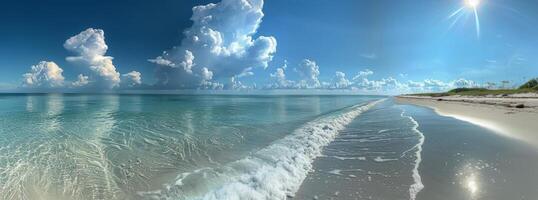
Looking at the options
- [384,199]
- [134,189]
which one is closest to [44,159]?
[134,189]

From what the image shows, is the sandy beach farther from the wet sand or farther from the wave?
the wave

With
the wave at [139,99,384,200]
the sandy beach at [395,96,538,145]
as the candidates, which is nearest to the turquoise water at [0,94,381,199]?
the wave at [139,99,384,200]

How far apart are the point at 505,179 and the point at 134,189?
8167 millimetres

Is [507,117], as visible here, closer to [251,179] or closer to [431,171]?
[431,171]

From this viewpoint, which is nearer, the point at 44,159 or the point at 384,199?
the point at 384,199

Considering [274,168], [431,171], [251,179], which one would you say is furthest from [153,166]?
[431,171]

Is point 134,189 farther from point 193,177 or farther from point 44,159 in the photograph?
point 44,159

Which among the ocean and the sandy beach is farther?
the sandy beach

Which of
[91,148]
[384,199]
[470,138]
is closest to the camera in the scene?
[384,199]

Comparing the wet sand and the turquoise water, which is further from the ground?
the wet sand

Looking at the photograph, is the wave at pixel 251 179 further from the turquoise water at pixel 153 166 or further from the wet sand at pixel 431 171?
the wet sand at pixel 431 171

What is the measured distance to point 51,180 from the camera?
290 inches

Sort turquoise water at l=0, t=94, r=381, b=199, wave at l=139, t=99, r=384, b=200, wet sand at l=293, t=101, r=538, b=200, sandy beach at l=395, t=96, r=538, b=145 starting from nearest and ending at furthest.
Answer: wet sand at l=293, t=101, r=538, b=200
wave at l=139, t=99, r=384, b=200
turquoise water at l=0, t=94, r=381, b=199
sandy beach at l=395, t=96, r=538, b=145

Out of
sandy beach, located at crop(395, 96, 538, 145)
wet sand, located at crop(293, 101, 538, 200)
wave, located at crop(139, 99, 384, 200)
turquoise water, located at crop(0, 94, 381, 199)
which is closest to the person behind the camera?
wet sand, located at crop(293, 101, 538, 200)
